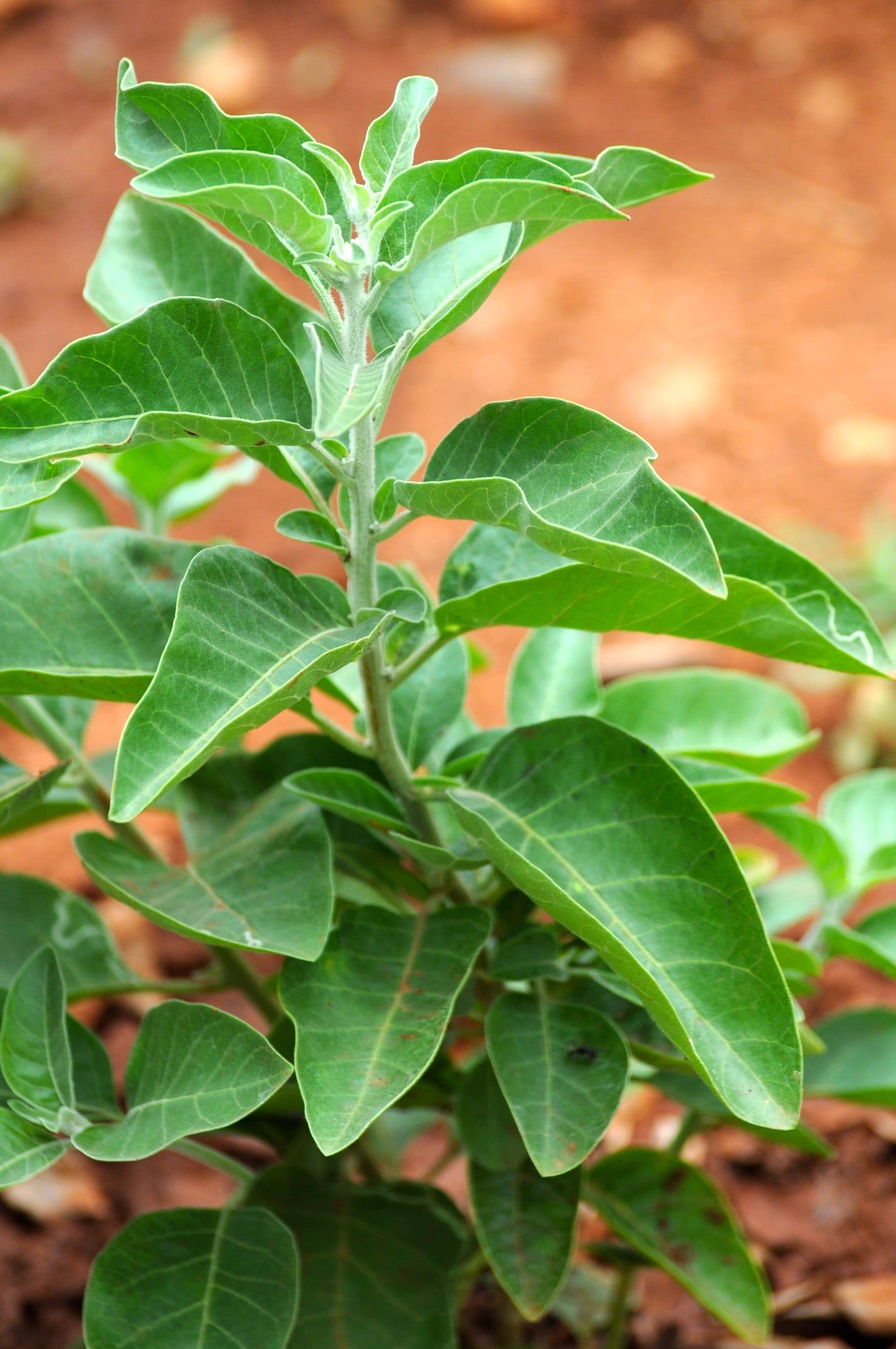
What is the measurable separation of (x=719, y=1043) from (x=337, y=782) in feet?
1.13

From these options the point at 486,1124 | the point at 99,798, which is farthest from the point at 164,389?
the point at 486,1124

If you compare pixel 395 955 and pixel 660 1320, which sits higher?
pixel 395 955

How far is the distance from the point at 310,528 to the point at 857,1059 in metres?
0.81

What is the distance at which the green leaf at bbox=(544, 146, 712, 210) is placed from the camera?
2.66 feet

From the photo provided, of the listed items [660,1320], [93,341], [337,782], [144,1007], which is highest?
[93,341]

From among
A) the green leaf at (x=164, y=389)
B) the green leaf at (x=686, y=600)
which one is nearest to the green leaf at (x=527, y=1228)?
the green leaf at (x=686, y=600)

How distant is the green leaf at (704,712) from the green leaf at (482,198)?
56cm

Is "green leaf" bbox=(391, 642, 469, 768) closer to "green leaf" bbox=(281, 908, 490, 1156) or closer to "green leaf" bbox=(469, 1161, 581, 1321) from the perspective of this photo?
"green leaf" bbox=(281, 908, 490, 1156)

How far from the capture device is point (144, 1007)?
6.13 ft

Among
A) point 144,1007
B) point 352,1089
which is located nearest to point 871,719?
point 144,1007

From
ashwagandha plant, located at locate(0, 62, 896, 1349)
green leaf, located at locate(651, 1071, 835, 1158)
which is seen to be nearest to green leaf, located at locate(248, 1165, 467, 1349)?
ashwagandha plant, located at locate(0, 62, 896, 1349)

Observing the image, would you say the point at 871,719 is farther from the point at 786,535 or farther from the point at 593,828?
the point at 593,828

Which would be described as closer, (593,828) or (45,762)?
(593,828)

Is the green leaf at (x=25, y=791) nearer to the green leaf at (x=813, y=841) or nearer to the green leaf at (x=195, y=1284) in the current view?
the green leaf at (x=195, y=1284)
